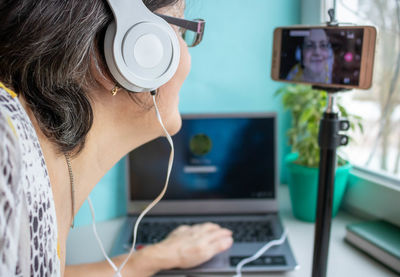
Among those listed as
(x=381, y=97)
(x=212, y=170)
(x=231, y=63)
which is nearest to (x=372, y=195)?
(x=381, y=97)

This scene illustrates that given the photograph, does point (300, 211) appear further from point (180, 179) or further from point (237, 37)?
point (237, 37)

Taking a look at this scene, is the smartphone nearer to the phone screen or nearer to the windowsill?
the phone screen

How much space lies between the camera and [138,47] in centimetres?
48

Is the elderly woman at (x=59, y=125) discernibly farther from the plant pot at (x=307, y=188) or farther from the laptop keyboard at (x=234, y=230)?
the plant pot at (x=307, y=188)

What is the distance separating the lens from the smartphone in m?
0.56

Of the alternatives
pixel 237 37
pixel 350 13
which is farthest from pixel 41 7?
pixel 350 13

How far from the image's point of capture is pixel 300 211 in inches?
38.2

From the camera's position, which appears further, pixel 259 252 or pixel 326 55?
pixel 259 252

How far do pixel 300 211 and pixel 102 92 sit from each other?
655mm

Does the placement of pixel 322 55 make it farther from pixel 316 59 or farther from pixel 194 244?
pixel 194 244

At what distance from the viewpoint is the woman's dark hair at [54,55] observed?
450 mm

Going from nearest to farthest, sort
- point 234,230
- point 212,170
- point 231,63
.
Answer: point 234,230 → point 212,170 → point 231,63

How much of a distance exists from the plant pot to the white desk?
1.3 inches

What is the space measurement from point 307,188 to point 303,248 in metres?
0.17
